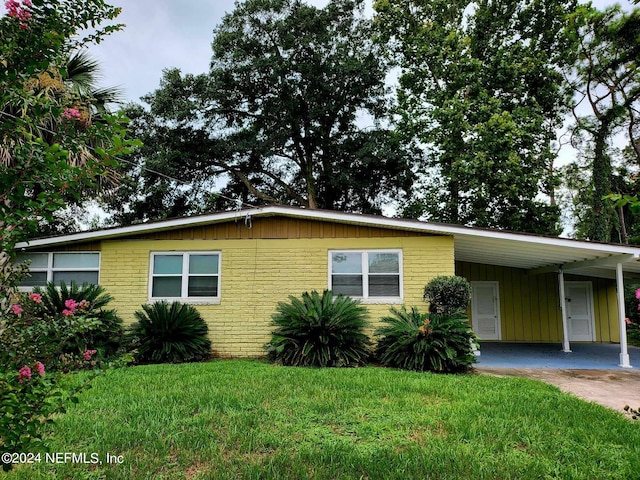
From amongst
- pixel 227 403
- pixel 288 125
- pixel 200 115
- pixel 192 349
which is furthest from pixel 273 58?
pixel 227 403

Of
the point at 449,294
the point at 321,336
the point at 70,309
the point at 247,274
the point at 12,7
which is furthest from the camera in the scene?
the point at 247,274

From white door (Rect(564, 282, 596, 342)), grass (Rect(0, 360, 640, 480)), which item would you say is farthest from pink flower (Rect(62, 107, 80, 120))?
white door (Rect(564, 282, 596, 342))

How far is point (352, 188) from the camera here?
65.0 ft

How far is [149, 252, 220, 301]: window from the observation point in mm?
10008

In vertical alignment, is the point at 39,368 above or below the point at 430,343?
above

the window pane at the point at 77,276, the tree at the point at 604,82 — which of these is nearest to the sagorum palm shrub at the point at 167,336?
the window pane at the point at 77,276

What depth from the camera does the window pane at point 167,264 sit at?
1006 cm

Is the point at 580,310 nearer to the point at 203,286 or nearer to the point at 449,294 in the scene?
the point at 449,294

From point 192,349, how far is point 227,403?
4.26m

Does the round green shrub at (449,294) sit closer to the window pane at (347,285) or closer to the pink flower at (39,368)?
the window pane at (347,285)

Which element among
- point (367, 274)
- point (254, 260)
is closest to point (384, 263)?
point (367, 274)

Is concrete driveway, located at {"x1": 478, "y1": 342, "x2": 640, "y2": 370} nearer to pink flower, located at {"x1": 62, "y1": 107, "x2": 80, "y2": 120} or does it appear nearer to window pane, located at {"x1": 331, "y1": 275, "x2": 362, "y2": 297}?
window pane, located at {"x1": 331, "y1": 275, "x2": 362, "y2": 297}

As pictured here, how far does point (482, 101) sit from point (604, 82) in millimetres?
7025

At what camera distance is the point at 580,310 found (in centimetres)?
1405
